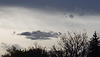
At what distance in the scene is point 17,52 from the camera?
76.4 m

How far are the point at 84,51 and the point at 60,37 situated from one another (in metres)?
9.07

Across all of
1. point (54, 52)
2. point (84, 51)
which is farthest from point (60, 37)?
point (84, 51)

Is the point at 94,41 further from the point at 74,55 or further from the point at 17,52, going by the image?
the point at 17,52

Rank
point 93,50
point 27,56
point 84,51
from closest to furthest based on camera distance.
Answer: point 93,50
point 84,51
point 27,56

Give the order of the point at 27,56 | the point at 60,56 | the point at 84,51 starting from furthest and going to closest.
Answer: the point at 27,56 < the point at 60,56 < the point at 84,51

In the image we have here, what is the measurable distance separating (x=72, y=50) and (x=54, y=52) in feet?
20.2

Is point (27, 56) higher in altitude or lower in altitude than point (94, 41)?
lower

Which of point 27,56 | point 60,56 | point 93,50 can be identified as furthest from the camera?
point 27,56

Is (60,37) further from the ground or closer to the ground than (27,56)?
further from the ground

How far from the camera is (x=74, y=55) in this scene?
66.9 m

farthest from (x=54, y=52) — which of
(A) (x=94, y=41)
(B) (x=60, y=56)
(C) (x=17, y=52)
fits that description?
(A) (x=94, y=41)

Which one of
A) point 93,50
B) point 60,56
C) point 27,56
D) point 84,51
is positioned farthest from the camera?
point 27,56

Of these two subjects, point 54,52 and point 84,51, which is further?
point 54,52

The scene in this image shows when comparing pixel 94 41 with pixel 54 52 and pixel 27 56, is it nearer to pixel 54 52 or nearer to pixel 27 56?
pixel 54 52
